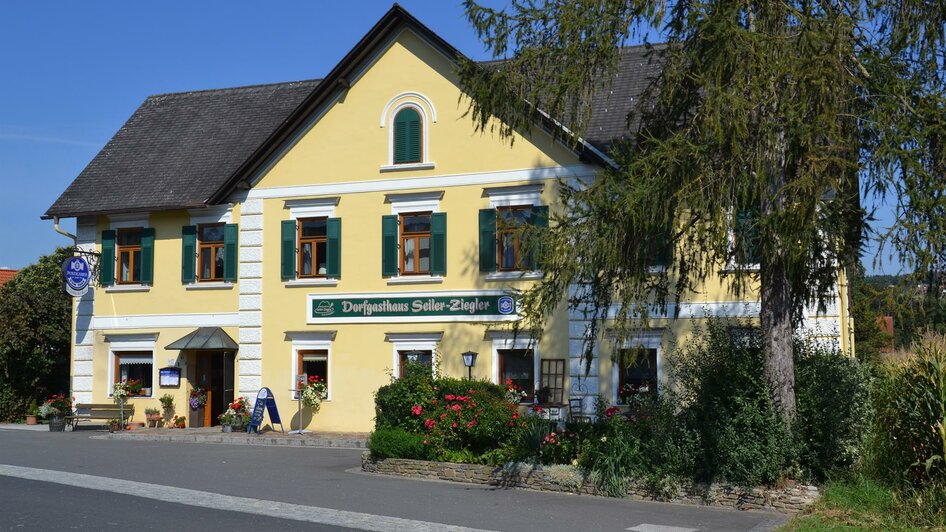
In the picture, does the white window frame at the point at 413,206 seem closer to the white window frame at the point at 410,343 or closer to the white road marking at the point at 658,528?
the white window frame at the point at 410,343

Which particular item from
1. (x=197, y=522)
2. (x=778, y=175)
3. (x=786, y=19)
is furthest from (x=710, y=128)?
(x=197, y=522)

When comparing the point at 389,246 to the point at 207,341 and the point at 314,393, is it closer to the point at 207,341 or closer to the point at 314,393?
the point at 314,393

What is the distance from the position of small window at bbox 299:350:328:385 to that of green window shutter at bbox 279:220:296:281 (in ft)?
6.26

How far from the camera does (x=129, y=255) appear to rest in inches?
1088

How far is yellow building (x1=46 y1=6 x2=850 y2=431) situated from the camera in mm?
23312

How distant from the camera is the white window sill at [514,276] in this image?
2298cm

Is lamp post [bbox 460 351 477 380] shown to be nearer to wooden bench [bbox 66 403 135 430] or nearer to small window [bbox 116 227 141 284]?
wooden bench [bbox 66 403 135 430]

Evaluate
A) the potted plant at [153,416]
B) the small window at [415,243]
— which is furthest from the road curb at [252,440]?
the small window at [415,243]

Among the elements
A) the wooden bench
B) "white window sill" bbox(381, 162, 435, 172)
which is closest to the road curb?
the wooden bench

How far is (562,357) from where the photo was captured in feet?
75.4

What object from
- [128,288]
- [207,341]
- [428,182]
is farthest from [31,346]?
[428,182]

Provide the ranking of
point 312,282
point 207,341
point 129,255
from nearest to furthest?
point 312,282 → point 207,341 → point 129,255

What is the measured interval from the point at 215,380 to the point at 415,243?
705 centimetres

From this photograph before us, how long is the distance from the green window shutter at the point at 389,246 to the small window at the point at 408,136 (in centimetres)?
142
